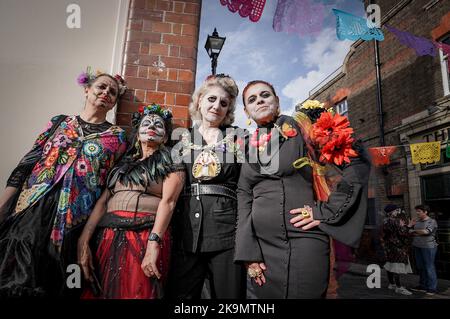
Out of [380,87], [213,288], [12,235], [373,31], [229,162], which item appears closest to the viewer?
[12,235]

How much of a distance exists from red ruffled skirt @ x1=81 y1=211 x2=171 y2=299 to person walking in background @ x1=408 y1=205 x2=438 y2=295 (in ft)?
20.9

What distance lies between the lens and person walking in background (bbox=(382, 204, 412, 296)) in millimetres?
6125

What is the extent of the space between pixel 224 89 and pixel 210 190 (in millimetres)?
816

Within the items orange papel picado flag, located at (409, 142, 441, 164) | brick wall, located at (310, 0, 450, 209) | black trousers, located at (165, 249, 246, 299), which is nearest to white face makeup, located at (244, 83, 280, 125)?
black trousers, located at (165, 249, 246, 299)

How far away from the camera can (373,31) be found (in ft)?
13.6

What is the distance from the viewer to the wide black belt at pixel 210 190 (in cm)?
209

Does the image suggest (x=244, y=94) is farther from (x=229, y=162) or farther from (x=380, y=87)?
(x=380, y=87)

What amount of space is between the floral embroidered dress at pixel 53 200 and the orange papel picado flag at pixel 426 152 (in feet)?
23.9

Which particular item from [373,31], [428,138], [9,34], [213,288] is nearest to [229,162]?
[213,288]

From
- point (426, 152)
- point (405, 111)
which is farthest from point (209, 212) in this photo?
point (405, 111)

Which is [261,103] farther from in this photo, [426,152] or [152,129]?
[426,152]

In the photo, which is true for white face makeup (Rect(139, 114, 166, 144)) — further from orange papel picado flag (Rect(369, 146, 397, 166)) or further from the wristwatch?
orange papel picado flag (Rect(369, 146, 397, 166))

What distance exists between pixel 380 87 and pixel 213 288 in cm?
1037

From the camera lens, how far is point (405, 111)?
9117mm
